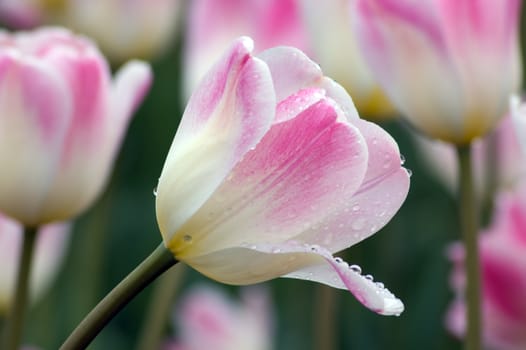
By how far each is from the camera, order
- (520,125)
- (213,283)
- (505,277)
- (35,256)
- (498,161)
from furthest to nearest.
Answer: (213,283), (498,161), (35,256), (505,277), (520,125)

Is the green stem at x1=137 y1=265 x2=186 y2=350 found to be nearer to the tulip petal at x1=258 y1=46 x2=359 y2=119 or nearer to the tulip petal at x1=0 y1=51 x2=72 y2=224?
the tulip petal at x1=0 y1=51 x2=72 y2=224

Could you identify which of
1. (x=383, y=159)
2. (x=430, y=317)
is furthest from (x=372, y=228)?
(x=430, y=317)

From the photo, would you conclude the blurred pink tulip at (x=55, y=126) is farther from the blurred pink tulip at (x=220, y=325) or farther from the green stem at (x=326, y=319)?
the blurred pink tulip at (x=220, y=325)

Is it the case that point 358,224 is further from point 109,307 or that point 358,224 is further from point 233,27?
point 233,27

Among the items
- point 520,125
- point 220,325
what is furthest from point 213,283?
point 520,125

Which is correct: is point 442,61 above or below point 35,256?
above

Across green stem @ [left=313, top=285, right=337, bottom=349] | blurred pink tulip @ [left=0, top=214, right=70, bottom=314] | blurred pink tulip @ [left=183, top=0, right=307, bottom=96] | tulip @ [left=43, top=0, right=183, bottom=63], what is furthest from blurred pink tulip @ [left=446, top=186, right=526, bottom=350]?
tulip @ [left=43, top=0, right=183, bottom=63]

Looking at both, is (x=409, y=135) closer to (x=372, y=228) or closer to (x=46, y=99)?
(x=46, y=99)
